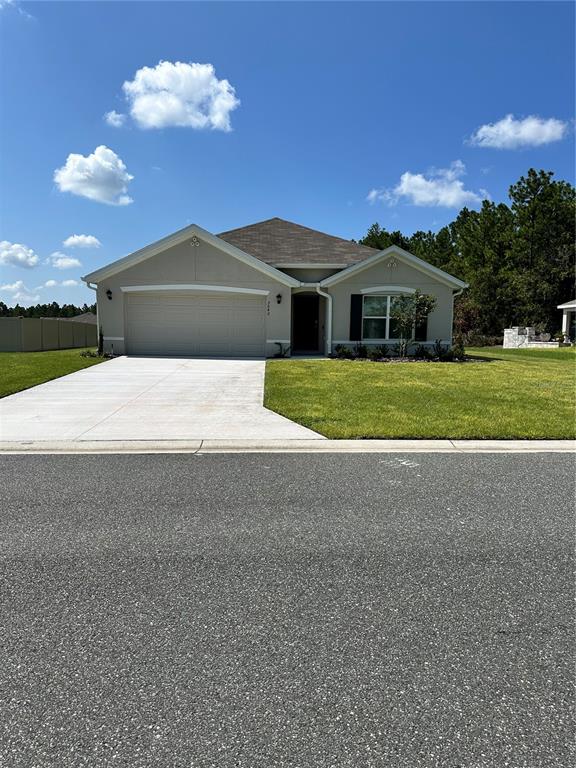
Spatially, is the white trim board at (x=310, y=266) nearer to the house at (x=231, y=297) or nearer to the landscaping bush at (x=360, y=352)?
the house at (x=231, y=297)

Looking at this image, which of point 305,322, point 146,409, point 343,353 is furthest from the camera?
point 305,322

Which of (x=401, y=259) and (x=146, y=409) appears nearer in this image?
(x=146, y=409)

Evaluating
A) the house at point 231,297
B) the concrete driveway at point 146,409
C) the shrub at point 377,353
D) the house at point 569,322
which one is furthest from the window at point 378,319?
the house at point 569,322

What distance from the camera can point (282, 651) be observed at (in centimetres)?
245

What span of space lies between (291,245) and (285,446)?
16889 millimetres

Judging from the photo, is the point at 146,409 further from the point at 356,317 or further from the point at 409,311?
the point at 409,311

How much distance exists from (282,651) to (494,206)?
153ft

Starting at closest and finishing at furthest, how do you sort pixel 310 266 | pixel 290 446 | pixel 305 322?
pixel 290 446
pixel 310 266
pixel 305 322

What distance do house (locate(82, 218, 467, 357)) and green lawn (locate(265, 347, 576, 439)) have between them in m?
3.41

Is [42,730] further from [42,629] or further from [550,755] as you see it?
[550,755]

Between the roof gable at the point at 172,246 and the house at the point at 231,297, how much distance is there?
0.12 ft

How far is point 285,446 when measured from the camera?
647 cm

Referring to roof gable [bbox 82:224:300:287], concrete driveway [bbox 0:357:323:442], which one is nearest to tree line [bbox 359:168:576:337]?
roof gable [bbox 82:224:300:287]

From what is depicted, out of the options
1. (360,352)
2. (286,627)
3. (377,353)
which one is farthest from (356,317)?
(286,627)
